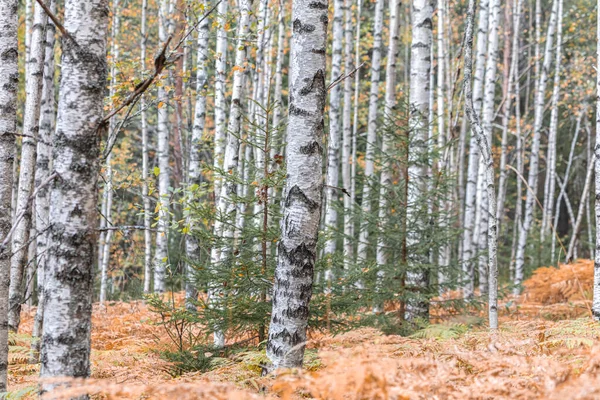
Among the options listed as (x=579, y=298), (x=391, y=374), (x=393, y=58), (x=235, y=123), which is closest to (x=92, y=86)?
(x=391, y=374)

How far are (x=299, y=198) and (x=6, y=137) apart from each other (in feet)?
6.74

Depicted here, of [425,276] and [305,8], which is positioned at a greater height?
[305,8]

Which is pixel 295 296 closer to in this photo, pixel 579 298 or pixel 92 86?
pixel 92 86

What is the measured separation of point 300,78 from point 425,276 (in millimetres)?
3519

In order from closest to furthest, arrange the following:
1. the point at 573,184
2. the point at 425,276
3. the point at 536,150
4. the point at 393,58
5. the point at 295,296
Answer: the point at 295,296
the point at 425,276
the point at 393,58
the point at 536,150
the point at 573,184

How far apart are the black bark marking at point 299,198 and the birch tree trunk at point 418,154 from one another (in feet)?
9.10

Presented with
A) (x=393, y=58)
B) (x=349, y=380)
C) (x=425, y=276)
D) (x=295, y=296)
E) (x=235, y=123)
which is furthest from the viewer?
(x=393, y=58)

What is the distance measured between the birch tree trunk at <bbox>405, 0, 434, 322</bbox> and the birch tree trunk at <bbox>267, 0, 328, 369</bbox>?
2.75 m

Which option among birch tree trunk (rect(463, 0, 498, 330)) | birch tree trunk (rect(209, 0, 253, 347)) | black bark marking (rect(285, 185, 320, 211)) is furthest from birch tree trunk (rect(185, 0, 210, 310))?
black bark marking (rect(285, 185, 320, 211))

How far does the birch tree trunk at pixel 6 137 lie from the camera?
12.2ft

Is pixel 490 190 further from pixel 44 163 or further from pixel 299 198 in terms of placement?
pixel 44 163

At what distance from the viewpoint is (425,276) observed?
6387mm

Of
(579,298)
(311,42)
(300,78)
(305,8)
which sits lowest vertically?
(579,298)

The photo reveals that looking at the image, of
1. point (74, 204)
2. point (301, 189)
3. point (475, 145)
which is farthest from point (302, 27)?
point (475, 145)
